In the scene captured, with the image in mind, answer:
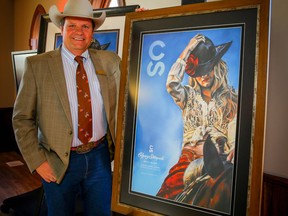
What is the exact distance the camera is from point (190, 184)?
1.03 m

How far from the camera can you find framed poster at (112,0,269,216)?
93 cm

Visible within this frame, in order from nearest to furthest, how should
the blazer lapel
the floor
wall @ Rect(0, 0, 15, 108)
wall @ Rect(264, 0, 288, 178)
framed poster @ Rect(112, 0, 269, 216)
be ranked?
framed poster @ Rect(112, 0, 269, 216)
the blazer lapel
wall @ Rect(264, 0, 288, 178)
the floor
wall @ Rect(0, 0, 15, 108)

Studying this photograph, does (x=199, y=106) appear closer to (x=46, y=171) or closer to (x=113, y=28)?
(x=46, y=171)

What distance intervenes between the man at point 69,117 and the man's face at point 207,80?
1.68 ft

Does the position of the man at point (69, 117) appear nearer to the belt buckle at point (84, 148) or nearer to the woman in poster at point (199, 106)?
the belt buckle at point (84, 148)

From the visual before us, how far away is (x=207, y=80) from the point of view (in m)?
1.01

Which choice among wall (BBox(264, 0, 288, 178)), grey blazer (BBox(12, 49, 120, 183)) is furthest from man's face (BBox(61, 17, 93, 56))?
wall (BBox(264, 0, 288, 178))

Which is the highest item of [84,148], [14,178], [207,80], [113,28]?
[113,28]

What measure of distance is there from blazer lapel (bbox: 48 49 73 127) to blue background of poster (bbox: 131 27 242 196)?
0.35m

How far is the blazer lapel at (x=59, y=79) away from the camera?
4.17 feet

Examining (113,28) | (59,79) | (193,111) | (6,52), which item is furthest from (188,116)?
(6,52)

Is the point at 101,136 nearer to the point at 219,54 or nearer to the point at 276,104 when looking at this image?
the point at 219,54

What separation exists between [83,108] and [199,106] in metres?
0.58

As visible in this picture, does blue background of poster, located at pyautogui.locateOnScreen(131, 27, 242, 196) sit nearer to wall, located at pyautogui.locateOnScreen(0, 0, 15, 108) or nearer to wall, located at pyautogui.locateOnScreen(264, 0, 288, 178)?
wall, located at pyautogui.locateOnScreen(264, 0, 288, 178)
